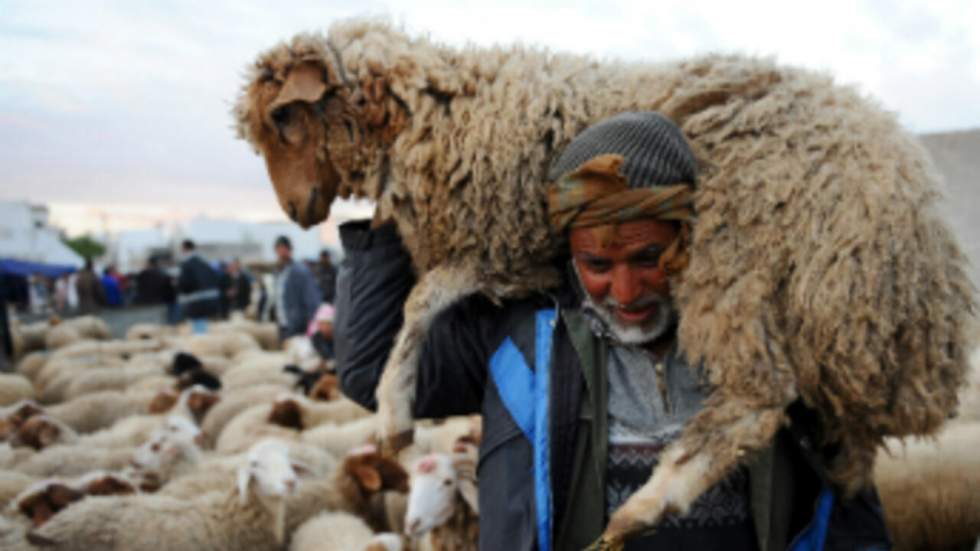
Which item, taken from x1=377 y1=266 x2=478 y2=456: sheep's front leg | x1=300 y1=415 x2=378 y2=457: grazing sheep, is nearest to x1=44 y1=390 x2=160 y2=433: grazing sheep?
x1=300 y1=415 x2=378 y2=457: grazing sheep

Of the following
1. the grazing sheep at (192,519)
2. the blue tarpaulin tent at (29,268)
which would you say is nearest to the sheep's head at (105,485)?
the grazing sheep at (192,519)

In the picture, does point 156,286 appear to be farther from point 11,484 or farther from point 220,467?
point 220,467

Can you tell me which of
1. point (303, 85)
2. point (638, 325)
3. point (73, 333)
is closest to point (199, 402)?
point (303, 85)

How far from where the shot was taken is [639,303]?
4.47 ft

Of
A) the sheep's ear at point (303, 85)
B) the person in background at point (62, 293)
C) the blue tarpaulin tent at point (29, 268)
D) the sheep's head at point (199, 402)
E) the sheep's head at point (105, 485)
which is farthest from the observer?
the person in background at point (62, 293)

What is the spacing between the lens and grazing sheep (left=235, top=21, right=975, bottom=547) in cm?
120

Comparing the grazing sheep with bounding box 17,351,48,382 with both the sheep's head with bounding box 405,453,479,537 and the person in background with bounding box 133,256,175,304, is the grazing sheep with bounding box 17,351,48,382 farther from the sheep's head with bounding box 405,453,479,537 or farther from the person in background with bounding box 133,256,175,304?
the sheep's head with bounding box 405,453,479,537

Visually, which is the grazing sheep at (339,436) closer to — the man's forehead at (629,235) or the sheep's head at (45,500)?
the sheep's head at (45,500)

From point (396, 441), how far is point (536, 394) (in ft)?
1.09

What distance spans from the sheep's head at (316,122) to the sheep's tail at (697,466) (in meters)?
0.80

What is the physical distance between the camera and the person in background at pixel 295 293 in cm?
827

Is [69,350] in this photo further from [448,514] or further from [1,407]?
[448,514]

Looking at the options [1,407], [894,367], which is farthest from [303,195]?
[1,407]

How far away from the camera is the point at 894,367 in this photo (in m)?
1.21
